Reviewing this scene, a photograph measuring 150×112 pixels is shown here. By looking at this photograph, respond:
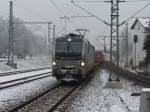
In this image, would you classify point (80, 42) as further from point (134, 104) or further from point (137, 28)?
point (137, 28)

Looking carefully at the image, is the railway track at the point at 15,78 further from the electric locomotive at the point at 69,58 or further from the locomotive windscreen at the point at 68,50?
the locomotive windscreen at the point at 68,50

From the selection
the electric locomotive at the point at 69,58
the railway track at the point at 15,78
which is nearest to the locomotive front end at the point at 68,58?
the electric locomotive at the point at 69,58

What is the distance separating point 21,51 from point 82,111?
341 feet

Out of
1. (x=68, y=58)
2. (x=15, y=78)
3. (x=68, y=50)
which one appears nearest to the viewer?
(x=68, y=58)

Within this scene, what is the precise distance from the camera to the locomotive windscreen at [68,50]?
2558 centimetres

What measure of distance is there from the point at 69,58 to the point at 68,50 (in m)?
0.59

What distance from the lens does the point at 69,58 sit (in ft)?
83.6

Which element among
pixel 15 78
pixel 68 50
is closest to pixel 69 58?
pixel 68 50

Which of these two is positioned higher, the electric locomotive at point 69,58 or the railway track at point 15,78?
the electric locomotive at point 69,58

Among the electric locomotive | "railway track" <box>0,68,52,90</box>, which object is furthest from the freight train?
"railway track" <box>0,68,52,90</box>

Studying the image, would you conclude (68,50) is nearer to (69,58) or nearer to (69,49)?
(69,49)

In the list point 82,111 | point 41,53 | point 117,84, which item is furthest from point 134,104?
point 41,53

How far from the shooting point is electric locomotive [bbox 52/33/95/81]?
25.2 metres

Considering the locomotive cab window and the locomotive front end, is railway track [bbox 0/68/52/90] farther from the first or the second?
the locomotive cab window
